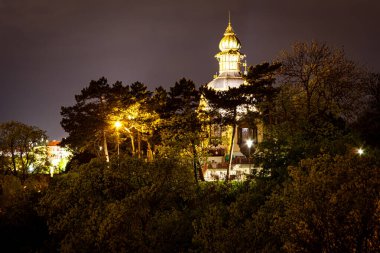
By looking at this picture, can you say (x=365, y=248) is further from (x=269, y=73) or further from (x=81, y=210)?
(x=269, y=73)

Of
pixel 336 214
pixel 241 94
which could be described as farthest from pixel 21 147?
pixel 336 214

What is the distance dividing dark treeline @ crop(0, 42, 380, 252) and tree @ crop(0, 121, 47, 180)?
1.95 meters

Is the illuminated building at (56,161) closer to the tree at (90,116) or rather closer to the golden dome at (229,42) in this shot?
the tree at (90,116)

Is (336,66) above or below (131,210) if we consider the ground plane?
above

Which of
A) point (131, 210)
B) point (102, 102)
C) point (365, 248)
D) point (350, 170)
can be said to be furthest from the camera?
point (102, 102)

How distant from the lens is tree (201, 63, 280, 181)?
→ 38906mm

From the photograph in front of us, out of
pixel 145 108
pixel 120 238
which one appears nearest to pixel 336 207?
pixel 120 238

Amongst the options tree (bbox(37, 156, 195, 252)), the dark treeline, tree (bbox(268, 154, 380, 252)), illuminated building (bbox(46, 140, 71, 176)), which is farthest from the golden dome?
tree (bbox(268, 154, 380, 252))

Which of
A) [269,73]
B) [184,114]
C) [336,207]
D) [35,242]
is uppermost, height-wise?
[269,73]

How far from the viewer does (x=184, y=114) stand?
41812mm

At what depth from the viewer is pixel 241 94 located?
3931 cm

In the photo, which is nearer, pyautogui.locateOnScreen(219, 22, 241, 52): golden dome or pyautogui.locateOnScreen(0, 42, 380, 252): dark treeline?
pyautogui.locateOnScreen(0, 42, 380, 252): dark treeline

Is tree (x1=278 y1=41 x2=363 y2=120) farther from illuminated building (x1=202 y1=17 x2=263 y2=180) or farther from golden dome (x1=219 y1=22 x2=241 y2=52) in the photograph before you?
golden dome (x1=219 y1=22 x2=241 y2=52)

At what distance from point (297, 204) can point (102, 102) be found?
31.1 meters
